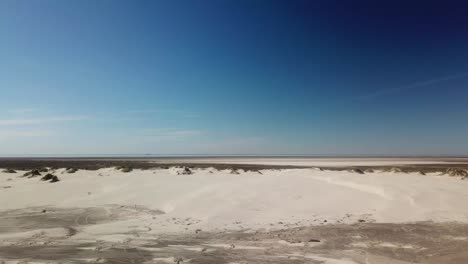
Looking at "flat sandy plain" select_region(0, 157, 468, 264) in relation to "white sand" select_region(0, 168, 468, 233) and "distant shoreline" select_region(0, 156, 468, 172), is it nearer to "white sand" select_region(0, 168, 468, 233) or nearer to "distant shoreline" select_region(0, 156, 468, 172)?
"white sand" select_region(0, 168, 468, 233)

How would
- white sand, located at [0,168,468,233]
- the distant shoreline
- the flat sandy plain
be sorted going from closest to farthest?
the flat sandy plain → white sand, located at [0,168,468,233] → the distant shoreline

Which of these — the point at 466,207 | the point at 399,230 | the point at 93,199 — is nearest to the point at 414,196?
the point at 466,207

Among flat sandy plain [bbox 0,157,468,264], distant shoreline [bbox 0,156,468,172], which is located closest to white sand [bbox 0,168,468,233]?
flat sandy plain [bbox 0,157,468,264]

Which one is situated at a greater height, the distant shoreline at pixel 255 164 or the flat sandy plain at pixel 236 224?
the distant shoreline at pixel 255 164

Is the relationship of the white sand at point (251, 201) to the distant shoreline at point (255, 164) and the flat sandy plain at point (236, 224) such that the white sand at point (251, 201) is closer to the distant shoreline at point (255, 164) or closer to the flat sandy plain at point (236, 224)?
the flat sandy plain at point (236, 224)

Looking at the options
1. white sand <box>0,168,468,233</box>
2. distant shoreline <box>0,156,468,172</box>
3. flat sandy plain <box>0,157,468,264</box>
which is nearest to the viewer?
flat sandy plain <box>0,157,468,264</box>

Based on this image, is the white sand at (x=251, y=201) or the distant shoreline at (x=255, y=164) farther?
the distant shoreline at (x=255, y=164)

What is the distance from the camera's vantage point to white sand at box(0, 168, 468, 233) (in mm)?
10500

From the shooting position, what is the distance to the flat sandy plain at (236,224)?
270 inches

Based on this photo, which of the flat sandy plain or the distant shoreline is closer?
the flat sandy plain

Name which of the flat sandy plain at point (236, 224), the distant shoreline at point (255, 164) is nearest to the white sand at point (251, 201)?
the flat sandy plain at point (236, 224)

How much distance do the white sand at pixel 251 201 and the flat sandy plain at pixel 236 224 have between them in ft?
0.12

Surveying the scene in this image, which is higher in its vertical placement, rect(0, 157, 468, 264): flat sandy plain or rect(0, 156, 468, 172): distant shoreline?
rect(0, 156, 468, 172): distant shoreline

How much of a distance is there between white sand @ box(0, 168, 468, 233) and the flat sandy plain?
0.04m
